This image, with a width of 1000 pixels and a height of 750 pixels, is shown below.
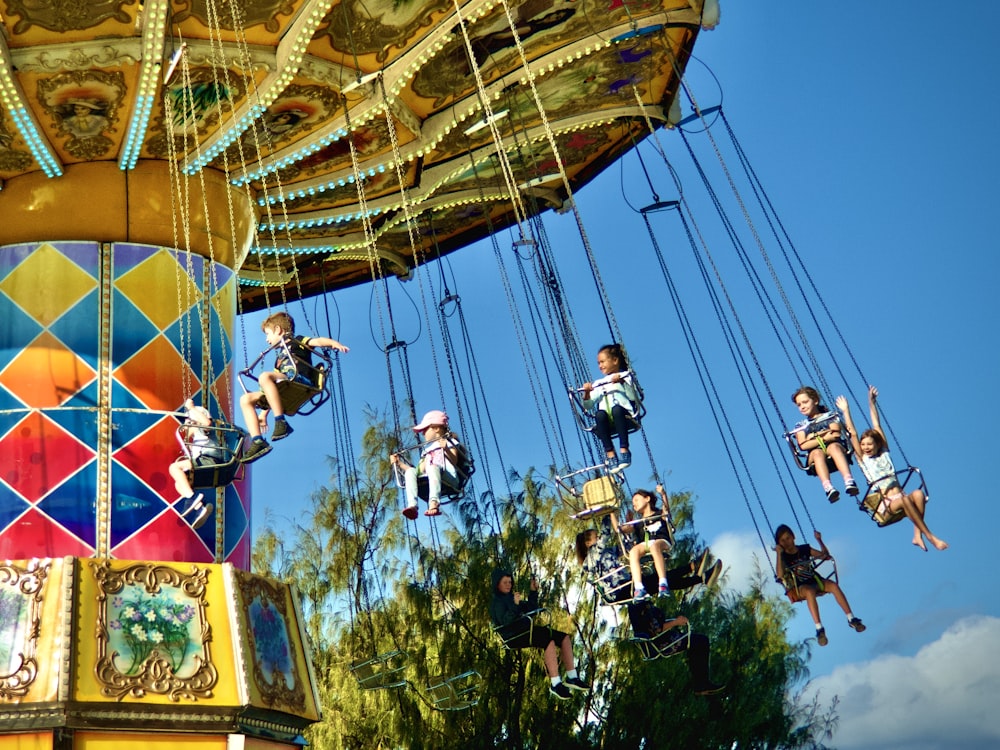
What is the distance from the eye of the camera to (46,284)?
14469 mm

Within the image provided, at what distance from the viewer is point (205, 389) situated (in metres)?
14.8

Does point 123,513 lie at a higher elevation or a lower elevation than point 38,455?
lower

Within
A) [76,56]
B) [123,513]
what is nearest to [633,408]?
[123,513]

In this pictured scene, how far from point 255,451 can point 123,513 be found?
1.80 meters

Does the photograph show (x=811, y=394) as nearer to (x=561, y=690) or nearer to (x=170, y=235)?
(x=561, y=690)

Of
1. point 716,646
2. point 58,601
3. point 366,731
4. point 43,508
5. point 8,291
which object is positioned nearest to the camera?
point 58,601

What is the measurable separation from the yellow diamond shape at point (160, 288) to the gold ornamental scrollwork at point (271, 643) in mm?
2926

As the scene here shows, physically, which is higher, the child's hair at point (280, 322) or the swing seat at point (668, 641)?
the child's hair at point (280, 322)

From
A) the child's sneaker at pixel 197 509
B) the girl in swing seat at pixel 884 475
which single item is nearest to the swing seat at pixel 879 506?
the girl in swing seat at pixel 884 475

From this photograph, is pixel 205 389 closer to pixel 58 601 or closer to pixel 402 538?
pixel 58 601

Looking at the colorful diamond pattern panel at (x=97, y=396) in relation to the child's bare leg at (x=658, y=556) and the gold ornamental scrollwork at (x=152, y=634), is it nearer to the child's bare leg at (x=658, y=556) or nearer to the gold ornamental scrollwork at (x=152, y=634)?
the gold ornamental scrollwork at (x=152, y=634)

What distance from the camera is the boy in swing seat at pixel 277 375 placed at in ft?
42.4

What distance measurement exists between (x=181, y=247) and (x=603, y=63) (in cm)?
493

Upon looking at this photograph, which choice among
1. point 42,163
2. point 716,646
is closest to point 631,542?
point 42,163
